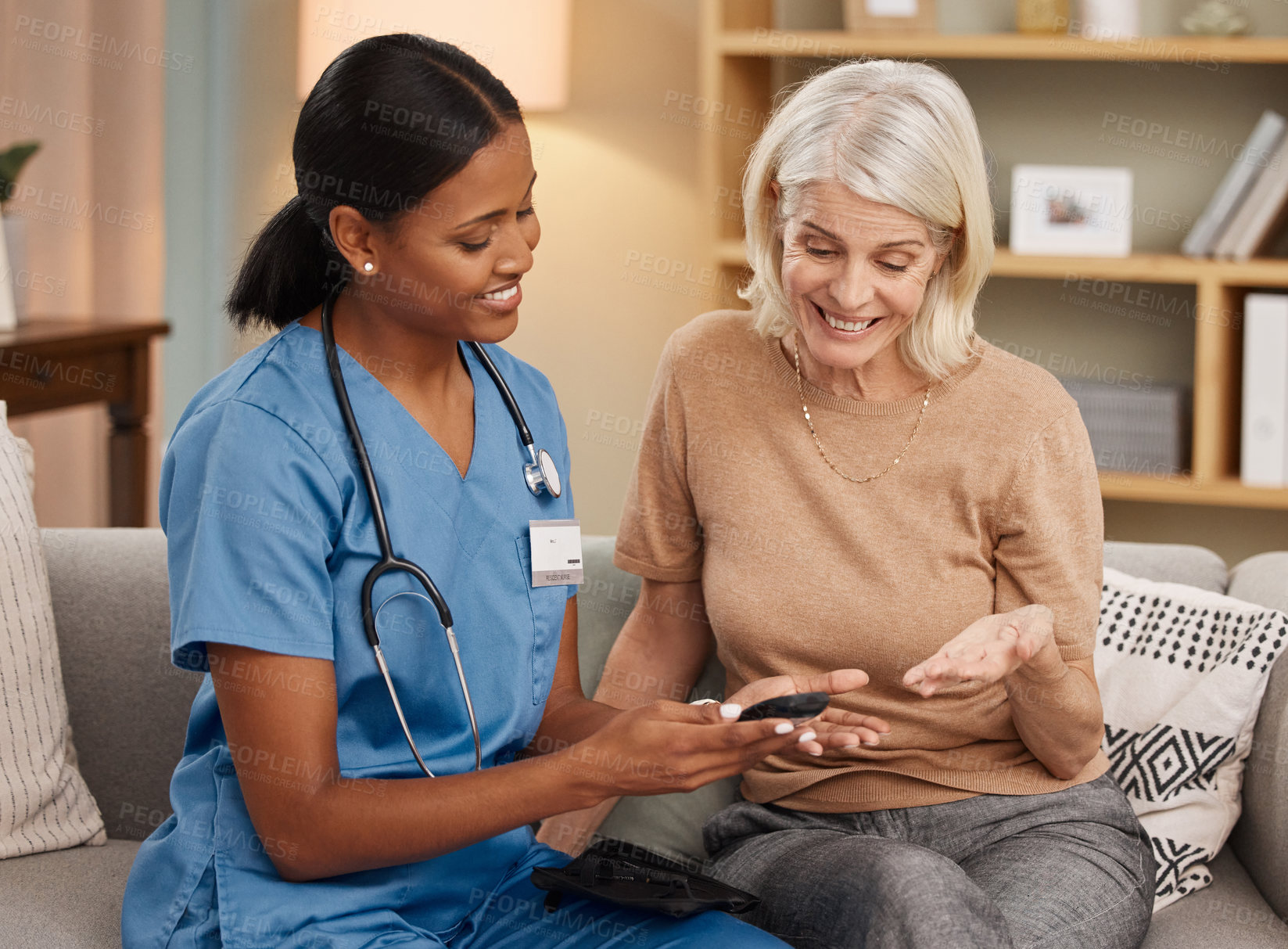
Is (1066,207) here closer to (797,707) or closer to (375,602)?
(797,707)

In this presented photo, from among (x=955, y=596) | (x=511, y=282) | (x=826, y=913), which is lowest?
(x=826, y=913)

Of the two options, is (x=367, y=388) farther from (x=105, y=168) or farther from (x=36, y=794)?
(x=105, y=168)

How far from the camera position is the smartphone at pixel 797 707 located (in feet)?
3.34

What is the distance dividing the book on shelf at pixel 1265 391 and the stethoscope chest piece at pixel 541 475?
1733 millimetres

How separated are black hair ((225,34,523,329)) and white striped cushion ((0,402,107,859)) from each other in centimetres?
60

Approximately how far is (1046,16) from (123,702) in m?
2.13

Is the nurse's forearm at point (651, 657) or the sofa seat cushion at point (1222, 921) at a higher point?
the nurse's forearm at point (651, 657)

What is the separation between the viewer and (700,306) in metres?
2.94

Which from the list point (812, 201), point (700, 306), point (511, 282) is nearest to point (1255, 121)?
point (700, 306)

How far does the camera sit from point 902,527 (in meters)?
1.34

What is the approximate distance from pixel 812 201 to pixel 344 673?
68 centimetres

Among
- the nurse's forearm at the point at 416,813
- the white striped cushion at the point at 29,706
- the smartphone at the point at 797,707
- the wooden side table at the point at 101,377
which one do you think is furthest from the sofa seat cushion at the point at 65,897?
the wooden side table at the point at 101,377

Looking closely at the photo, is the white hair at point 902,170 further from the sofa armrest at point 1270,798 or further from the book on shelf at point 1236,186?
the book on shelf at point 1236,186

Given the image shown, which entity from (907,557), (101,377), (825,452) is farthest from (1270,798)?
(101,377)
